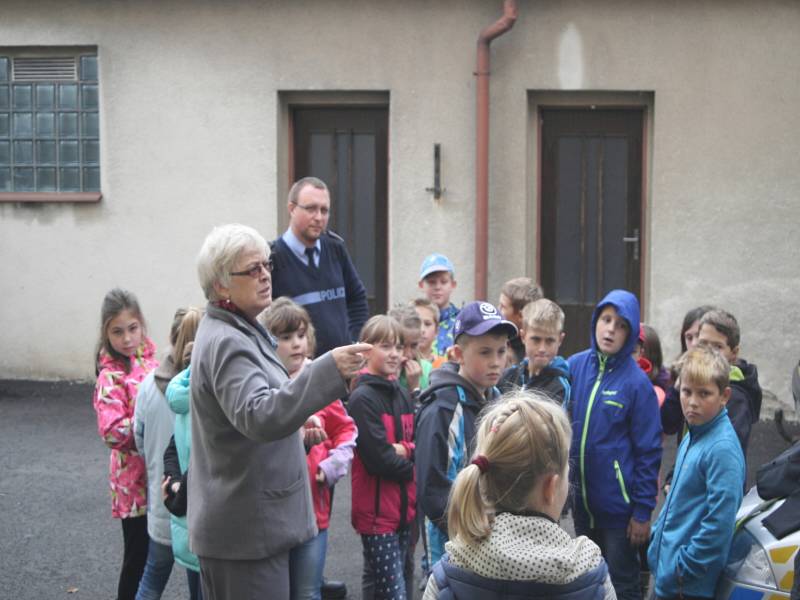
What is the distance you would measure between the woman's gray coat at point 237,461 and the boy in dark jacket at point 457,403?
751 mm

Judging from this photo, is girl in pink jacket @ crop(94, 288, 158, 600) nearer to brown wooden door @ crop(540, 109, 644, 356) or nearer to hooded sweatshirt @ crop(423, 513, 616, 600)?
hooded sweatshirt @ crop(423, 513, 616, 600)

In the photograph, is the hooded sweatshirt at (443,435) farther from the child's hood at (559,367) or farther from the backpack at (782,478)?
the backpack at (782,478)

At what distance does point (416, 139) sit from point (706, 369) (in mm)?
6573

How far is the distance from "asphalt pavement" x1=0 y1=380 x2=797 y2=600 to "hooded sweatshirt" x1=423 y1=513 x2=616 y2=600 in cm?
328

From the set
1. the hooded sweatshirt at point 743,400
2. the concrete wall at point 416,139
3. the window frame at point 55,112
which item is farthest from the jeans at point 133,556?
the window frame at point 55,112

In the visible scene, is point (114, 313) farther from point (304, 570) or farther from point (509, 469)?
point (509, 469)

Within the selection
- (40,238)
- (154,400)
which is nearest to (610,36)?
(40,238)

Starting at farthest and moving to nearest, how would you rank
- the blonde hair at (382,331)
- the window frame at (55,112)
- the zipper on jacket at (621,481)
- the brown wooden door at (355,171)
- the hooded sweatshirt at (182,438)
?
the window frame at (55,112) < the brown wooden door at (355,171) < the blonde hair at (382,331) < the zipper on jacket at (621,481) < the hooded sweatshirt at (182,438)

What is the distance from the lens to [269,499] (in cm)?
337

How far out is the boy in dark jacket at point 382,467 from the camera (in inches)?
197

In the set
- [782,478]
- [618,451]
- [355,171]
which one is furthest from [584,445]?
[355,171]

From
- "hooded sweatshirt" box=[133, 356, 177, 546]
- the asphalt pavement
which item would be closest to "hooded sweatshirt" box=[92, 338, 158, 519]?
"hooded sweatshirt" box=[133, 356, 177, 546]

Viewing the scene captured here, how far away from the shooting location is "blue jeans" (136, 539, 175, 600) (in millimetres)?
4926

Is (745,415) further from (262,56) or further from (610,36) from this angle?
(262,56)
